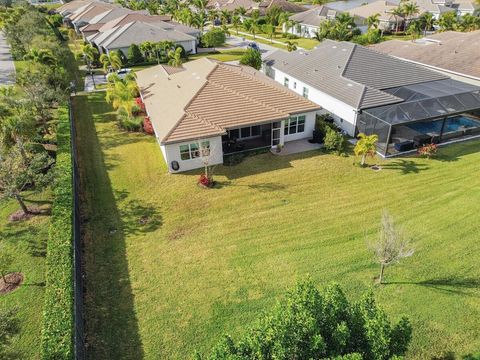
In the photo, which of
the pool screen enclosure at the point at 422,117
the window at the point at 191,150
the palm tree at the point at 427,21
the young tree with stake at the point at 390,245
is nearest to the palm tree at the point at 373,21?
the palm tree at the point at 427,21

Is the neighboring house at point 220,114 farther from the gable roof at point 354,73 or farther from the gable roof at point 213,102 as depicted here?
the gable roof at point 354,73

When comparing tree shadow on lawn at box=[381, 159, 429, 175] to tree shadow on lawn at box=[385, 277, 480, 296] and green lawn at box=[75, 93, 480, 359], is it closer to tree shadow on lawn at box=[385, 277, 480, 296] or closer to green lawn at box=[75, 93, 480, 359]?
green lawn at box=[75, 93, 480, 359]

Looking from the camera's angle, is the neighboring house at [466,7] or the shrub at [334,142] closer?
the shrub at [334,142]

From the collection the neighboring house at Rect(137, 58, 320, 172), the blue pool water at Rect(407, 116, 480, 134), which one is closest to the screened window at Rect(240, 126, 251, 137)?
the neighboring house at Rect(137, 58, 320, 172)

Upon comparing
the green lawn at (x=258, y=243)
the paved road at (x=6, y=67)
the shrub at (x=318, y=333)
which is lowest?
the green lawn at (x=258, y=243)

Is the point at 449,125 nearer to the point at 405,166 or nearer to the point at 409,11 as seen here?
the point at 405,166

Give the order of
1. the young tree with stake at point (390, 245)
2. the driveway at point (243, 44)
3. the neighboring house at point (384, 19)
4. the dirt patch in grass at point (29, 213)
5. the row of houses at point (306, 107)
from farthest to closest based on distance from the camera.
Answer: the neighboring house at point (384, 19) → the driveway at point (243, 44) → the row of houses at point (306, 107) → the dirt patch in grass at point (29, 213) → the young tree with stake at point (390, 245)

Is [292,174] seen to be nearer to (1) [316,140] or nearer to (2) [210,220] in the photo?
(1) [316,140]
